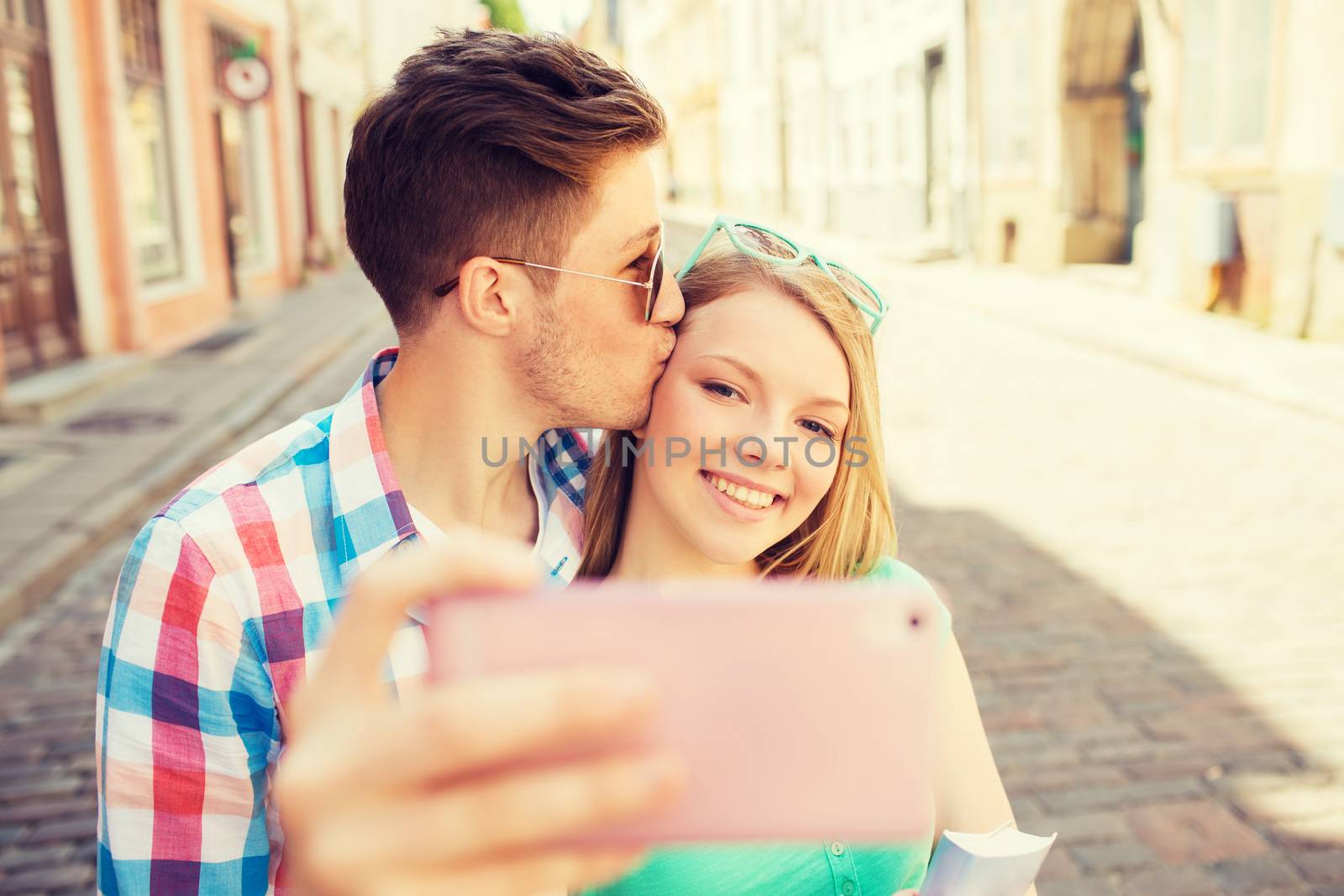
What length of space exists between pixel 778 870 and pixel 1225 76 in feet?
39.8

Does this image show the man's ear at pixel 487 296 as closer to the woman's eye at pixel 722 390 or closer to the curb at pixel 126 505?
the woman's eye at pixel 722 390

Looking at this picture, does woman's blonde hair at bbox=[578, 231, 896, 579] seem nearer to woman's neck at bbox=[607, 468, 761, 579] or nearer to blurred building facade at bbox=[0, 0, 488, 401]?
woman's neck at bbox=[607, 468, 761, 579]

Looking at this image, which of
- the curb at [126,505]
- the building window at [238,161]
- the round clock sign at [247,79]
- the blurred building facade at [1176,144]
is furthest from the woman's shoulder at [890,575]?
the building window at [238,161]

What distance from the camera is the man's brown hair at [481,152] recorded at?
1.95m

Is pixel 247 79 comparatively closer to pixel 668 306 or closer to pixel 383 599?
pixel 668 306

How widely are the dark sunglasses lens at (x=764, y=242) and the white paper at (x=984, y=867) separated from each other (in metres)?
0.96

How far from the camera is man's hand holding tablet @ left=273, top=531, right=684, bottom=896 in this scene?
0.67 meters

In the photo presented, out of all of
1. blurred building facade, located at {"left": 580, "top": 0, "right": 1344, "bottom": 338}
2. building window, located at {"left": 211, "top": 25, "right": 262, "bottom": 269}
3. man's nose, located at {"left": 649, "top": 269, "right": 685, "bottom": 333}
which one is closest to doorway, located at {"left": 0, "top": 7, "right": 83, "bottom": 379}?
blurred building facade, located at {"left": 580, "top": 0, "right": 1344, "bottom": 338}

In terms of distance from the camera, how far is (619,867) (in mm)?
758

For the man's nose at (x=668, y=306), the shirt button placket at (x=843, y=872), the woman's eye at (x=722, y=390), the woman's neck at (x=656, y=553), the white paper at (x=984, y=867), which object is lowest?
Answer: the shirt button placket at (x=843, y=872)

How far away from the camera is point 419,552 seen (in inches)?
31.9

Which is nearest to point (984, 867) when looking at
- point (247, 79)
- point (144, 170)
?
point (144, 170)

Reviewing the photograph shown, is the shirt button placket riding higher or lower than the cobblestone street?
higher

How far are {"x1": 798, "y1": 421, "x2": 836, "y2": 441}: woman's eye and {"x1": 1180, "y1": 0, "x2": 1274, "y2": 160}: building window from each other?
11.0 meters
